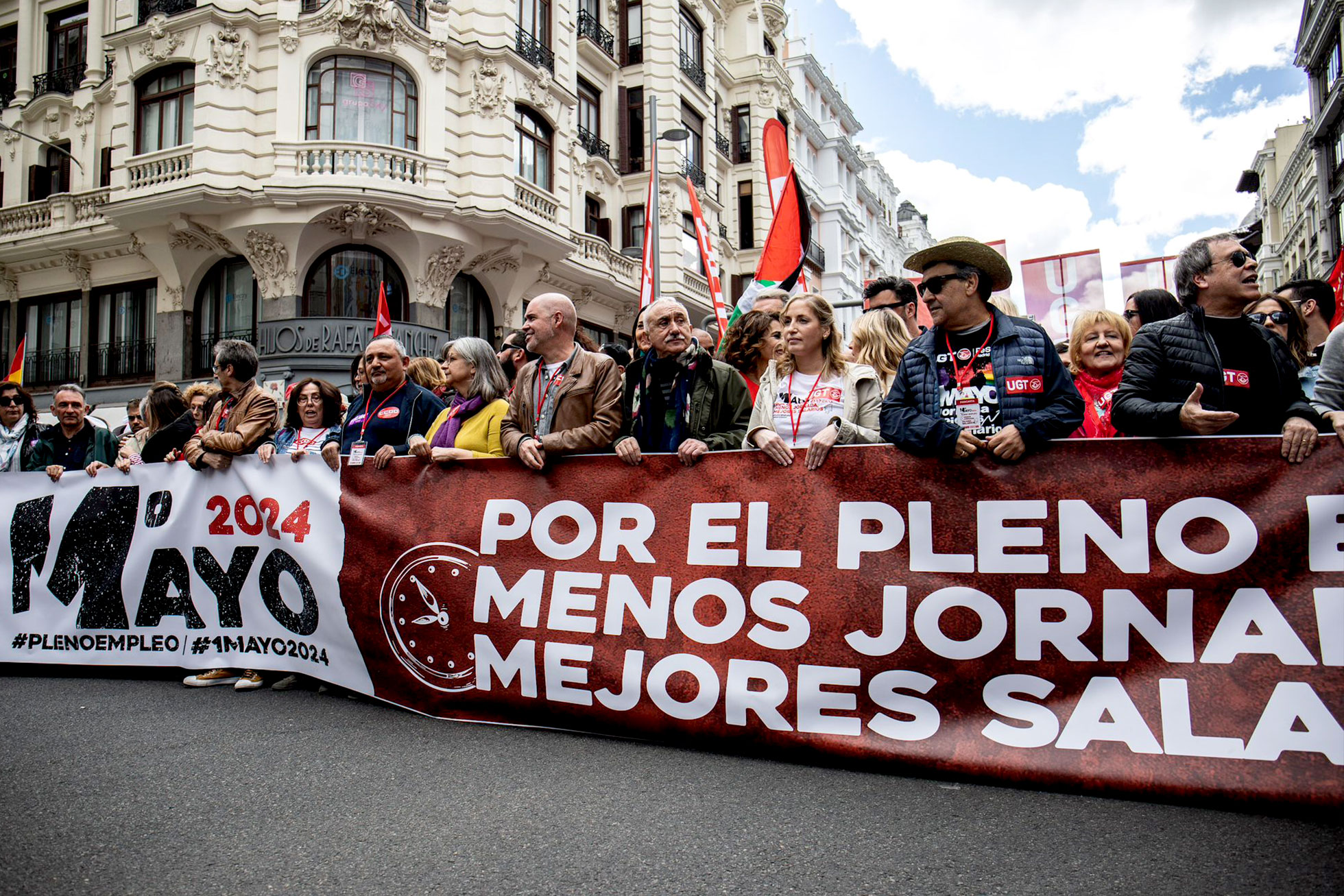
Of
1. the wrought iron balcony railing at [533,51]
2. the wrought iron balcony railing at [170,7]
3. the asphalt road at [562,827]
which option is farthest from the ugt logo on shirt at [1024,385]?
the wrought iron balcony railing at [170,7]

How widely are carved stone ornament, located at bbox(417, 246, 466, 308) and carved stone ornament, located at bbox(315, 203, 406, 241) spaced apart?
35.7 inches

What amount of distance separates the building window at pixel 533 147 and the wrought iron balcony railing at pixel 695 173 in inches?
235

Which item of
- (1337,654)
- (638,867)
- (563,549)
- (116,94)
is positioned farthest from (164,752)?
(116,94)

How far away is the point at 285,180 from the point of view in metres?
16.8

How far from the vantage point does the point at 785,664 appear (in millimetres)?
3631

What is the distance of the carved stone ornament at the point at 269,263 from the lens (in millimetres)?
17156

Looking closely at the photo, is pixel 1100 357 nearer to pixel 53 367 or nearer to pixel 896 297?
pixel 896 297

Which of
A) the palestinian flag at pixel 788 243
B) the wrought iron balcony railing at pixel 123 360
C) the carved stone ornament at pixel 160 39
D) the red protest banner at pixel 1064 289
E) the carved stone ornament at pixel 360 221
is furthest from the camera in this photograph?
the wrought iron balcony railing at pixel 123 360

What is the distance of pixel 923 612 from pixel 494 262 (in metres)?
17.3

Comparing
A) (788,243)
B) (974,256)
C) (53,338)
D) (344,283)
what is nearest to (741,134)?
(344,283)

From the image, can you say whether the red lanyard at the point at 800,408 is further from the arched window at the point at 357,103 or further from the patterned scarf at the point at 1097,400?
the arched window at the point at 357,103

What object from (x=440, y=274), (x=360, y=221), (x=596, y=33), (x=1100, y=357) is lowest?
(x=1100, y=357)

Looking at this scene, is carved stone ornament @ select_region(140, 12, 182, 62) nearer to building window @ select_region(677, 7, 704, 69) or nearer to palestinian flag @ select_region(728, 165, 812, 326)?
building window @ select_region(677, 7, 704, 69)

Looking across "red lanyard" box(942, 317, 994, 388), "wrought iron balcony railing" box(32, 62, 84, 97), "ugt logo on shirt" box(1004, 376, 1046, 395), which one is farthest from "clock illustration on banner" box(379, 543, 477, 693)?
"wrought iron balcony railing" box(32, 62, 84, 97)
